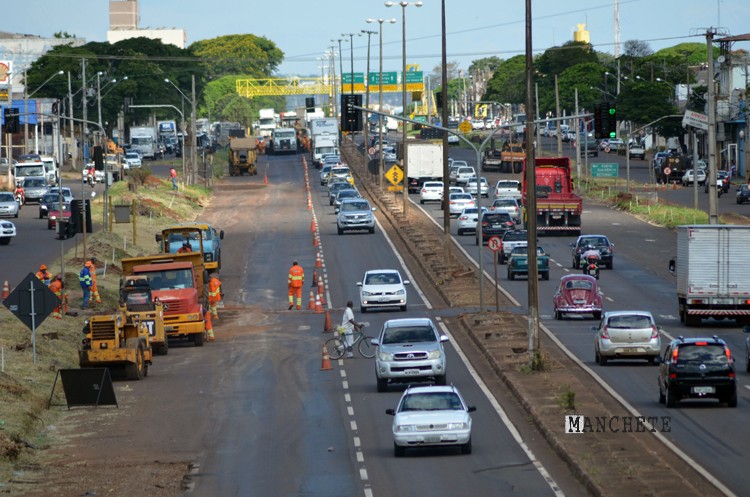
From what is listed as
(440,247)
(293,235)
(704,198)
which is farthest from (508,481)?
(704,198)

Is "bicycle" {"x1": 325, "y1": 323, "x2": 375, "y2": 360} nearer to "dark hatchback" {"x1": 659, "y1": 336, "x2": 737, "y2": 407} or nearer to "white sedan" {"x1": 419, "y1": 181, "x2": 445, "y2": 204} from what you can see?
"dark hatchback" {"x1": 659, "y1": 336, "x2": 737, "y2": 407}

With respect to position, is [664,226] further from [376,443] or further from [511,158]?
[376,443]

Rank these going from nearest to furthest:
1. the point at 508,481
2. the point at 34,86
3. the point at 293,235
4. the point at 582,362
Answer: the point at 508,481 < the point at 582,362 < the point at 293,235 < the point at 34,86

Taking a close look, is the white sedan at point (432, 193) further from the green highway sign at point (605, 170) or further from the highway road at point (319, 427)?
the highway road at point (319, 427)

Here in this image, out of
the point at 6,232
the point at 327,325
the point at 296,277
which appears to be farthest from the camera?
the point at 6,232

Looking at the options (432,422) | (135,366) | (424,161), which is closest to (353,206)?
(424,161)

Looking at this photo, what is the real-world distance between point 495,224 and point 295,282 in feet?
70.9

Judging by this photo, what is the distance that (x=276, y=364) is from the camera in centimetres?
3944

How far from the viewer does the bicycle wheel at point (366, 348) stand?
4081 centimetres

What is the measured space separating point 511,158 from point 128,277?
8129 centimetres

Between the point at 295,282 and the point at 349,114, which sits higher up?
the point at 349,114

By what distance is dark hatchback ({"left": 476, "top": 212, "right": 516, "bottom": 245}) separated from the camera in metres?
70.2

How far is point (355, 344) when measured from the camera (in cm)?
4169

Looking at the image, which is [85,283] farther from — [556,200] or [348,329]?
[556,200]
